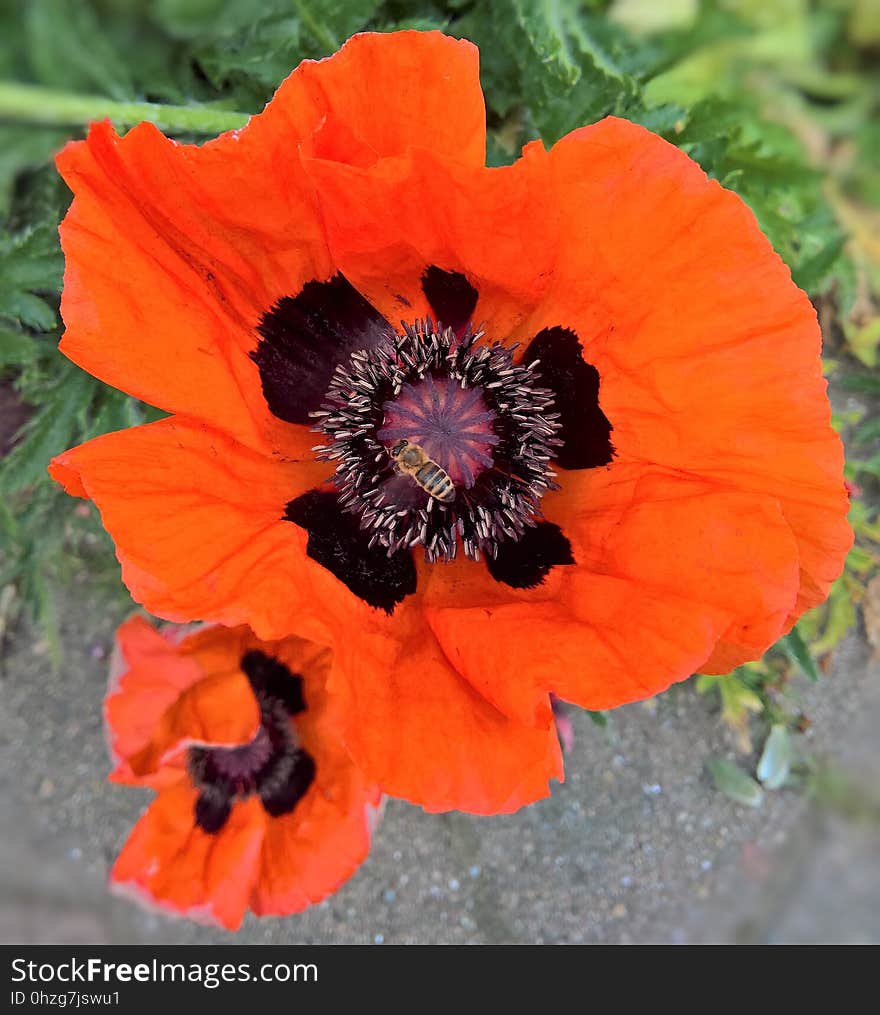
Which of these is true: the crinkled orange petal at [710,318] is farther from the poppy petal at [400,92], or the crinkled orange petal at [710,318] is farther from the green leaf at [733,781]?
the green leaf at [733,781]

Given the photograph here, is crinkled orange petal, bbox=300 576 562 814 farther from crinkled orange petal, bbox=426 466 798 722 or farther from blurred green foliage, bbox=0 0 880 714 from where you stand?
blurred green foliage, bbox=0 0 880 714

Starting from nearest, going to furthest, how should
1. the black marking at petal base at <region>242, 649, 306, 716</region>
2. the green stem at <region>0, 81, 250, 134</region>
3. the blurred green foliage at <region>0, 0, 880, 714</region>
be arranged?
the green stem at <region>0, 81, 250, 134</region>
the blurred green foliage at <region>0, 0, 880, 714</region>
the black marking at petal base at <region>242, 649, 306, 716</region>

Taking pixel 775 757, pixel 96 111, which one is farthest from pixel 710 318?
pixel 775 757

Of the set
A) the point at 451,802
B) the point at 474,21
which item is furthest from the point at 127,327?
the point at 474,21

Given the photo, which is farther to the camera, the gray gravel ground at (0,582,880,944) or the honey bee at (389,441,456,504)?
the gray gravel ground at (0,582,880,944)

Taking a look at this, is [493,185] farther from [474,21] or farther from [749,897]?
[749,897]

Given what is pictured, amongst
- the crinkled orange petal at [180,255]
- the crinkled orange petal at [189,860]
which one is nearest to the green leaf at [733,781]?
the crinkled orange petal at [189,860]

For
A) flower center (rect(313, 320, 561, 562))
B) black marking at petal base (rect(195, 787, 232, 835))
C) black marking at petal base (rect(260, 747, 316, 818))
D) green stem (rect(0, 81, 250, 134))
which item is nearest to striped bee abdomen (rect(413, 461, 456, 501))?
flower center (rect(313, 320, 561, 562))

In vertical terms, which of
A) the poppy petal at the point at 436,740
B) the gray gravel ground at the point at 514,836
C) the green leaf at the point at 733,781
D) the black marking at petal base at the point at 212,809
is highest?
the poppy petal at the point at 436,740
